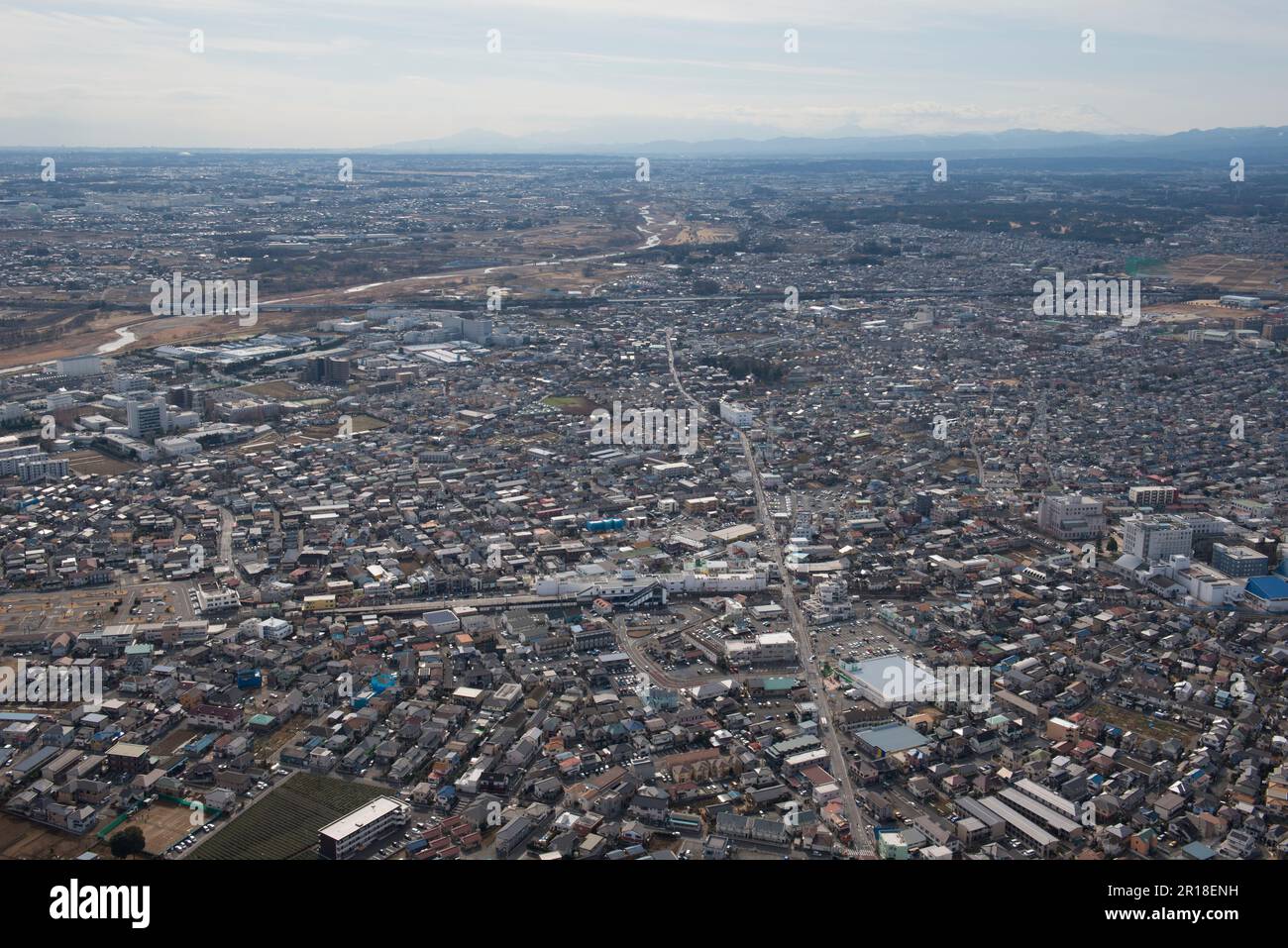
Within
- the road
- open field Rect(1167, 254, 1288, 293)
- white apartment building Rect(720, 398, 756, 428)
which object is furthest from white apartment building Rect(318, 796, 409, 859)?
open field Rect(1167, 254, 1288, 293)

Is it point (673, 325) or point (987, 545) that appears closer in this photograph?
point (987, 545)

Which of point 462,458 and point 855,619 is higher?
point 462,458

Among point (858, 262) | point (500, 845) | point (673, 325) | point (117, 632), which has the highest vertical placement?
point (858, 262)

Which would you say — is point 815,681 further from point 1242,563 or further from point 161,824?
point 1242,563

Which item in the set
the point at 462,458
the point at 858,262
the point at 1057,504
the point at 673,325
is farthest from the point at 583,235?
the point at 1057,504

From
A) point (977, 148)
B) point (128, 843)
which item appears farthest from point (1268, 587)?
point (977, 148)

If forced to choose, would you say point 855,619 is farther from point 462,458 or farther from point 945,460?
point 462,458
